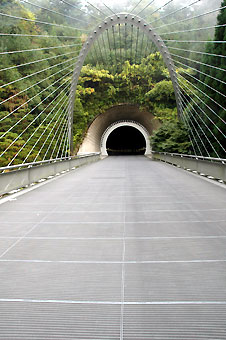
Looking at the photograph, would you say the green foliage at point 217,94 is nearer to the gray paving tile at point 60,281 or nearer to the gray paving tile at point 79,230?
the gray paving tile at point 79,230

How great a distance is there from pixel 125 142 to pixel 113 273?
237 feet

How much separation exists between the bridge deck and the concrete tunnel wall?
39.0 metres

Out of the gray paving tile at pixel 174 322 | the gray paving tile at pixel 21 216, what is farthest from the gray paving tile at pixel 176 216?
the gray paving tile at pixel 174 322

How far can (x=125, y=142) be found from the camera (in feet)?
250

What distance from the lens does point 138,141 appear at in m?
73.4

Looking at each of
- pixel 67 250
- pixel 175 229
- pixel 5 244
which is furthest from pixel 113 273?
pixel 175 229

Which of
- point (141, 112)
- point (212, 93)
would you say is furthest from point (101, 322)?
point (141, 112)

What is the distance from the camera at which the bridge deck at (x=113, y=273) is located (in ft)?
10.4

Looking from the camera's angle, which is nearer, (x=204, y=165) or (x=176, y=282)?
(x=176, y=282)

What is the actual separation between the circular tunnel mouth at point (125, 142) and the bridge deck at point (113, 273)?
61432mm

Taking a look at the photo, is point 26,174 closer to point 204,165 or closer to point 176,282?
point 204,165

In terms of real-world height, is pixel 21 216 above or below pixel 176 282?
below

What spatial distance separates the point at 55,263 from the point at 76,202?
4941 millimetres

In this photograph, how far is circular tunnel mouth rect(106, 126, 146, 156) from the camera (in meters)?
70.0
